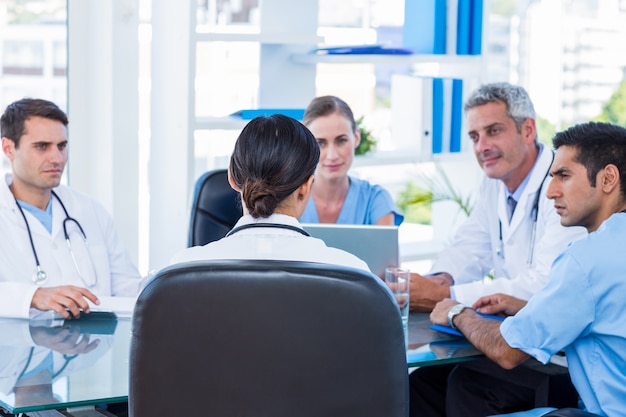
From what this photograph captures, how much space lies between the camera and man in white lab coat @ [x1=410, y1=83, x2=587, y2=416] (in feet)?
8.87

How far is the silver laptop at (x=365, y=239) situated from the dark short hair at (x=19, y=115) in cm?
91

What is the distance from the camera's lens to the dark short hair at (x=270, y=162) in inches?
69.2

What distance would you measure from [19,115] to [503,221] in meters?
1.56

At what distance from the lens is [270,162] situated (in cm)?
176

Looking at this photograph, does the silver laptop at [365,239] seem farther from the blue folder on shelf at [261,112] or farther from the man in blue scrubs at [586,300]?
the blue folder on shelf at [261,112]

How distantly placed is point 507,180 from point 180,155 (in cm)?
127

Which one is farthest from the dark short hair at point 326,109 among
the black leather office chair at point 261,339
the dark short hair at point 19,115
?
the black leather office chair at point 261,339

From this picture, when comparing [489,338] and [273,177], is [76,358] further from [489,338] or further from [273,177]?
[489,338]

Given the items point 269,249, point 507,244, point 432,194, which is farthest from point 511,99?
point 269,249

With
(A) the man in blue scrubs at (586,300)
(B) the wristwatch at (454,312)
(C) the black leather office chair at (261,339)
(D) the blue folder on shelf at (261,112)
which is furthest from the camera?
(D) the blue folder on shelf at (261,112)

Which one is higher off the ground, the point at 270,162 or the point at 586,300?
the point at 270,162

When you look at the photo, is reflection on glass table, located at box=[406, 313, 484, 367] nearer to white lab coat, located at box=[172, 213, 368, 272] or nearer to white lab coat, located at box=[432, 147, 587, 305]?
white lab coat, located at box=[432, 147, 587, 305]

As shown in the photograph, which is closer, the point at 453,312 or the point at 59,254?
the point at 453,312

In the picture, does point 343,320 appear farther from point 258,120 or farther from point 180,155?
point 180,155
